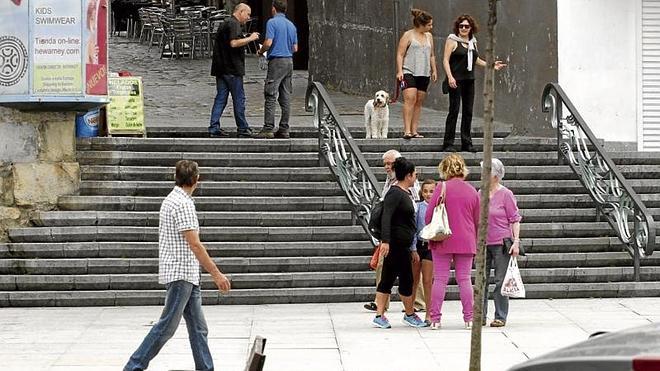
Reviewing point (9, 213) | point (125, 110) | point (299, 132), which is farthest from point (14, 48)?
point (299, 132)

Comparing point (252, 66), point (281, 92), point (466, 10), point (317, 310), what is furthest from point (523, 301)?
point (252, 66)

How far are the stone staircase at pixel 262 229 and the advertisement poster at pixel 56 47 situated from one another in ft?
3.84

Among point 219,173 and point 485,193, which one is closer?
point 485,193

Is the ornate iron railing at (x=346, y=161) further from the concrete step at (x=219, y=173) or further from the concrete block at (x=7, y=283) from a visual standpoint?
the concrete block at (x=7, y=283)

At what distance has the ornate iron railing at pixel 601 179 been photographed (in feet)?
48.6

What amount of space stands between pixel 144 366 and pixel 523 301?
5.71m

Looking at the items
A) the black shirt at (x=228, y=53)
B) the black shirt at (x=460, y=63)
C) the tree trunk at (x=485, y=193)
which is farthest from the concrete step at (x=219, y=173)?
the tree trunk at (x=485, y=193)

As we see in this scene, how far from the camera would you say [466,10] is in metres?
21.7

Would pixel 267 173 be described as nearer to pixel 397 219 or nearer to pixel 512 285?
pixel 397 219

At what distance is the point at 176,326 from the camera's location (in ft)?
32.1

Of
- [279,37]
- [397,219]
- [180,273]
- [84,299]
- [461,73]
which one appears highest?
[279,37]

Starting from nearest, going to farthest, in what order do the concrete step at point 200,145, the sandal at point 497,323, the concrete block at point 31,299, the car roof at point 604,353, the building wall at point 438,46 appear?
the car roof at point 604,353 < the sandal at point 497,323 < the concrete block at point 31,299 < the concrete step at point 200,145 < the building wall at point 438,46

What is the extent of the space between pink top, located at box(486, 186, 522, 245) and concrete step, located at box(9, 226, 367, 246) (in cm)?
287

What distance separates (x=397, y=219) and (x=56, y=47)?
474 cm
